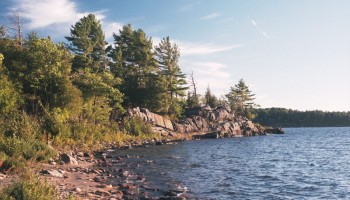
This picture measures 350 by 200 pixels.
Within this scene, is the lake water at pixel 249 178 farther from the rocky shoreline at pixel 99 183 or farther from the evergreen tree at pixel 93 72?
the evergreen tree at pixel 93 72

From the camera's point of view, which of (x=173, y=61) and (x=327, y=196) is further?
(x=173, y=61)

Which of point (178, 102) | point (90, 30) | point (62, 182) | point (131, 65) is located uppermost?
point (90, 30)

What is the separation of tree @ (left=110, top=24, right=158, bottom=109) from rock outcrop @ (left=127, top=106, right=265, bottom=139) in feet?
18.0

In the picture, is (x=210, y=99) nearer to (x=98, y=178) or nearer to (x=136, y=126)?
(x=136, y=126)

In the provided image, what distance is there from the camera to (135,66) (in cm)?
7406

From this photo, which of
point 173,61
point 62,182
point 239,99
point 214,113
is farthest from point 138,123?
point 239,99

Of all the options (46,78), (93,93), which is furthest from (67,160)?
(93,93)

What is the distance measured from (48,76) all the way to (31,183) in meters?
28.1

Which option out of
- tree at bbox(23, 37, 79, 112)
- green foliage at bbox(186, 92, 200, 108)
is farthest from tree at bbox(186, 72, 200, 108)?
tree at bbox(23, 37, 79, 112)

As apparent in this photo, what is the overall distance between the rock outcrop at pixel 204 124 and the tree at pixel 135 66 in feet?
18.0

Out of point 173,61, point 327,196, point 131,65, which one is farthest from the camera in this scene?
point 173,61

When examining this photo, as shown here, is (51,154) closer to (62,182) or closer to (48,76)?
(62,182)

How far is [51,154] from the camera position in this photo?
22516 mm

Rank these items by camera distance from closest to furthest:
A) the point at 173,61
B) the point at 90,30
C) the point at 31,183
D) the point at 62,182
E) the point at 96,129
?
the point at 31,183
the point at 62,182
the point at 96,129
the point at 90,30
the point at 173,61
